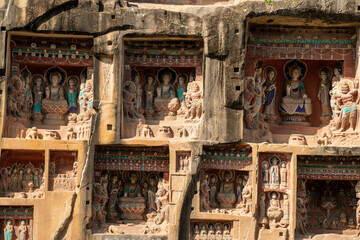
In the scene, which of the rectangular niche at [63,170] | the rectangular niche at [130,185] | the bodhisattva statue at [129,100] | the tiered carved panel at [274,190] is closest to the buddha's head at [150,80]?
the bodhisattva statue at [129,100]

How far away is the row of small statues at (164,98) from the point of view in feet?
41.1

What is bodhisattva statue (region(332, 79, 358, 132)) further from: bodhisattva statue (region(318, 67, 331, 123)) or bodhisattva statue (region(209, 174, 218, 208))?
bodhisattva statue (region(209, 174, 218, 208))

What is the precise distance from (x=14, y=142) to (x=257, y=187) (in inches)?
163

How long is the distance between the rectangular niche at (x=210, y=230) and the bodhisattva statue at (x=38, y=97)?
10.7ft

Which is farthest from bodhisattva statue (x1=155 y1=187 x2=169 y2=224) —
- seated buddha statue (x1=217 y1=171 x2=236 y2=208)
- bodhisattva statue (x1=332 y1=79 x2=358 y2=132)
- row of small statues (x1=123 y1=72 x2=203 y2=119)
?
bodhisattva statue (x1=332 y1=79 x2=358 y2=132)

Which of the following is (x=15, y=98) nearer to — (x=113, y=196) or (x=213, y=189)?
(x=113, y=196)

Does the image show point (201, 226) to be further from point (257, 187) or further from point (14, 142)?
point (14, 142)

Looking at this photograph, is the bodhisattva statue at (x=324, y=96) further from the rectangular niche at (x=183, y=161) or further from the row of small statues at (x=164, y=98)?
the rectangular niche at (x=183, y=161)

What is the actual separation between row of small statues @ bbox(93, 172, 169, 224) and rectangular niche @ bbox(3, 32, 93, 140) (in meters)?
1.01

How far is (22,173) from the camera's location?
41.0 feet

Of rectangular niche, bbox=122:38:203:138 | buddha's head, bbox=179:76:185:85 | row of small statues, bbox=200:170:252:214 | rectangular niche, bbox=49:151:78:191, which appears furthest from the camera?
buddha's head, bbox=179:76:185:85

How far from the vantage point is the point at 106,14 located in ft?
40.1

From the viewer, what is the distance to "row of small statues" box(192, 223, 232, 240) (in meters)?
12.4

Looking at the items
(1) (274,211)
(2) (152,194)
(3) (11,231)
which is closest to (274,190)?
(1) (274,211)
